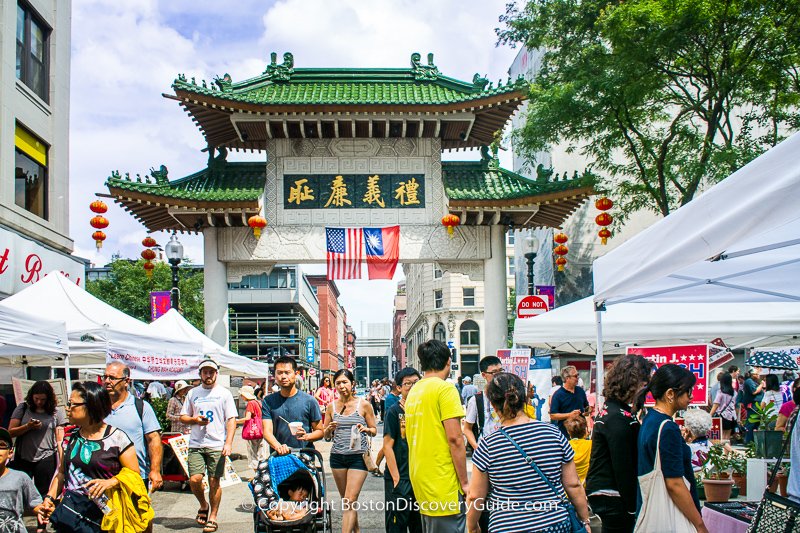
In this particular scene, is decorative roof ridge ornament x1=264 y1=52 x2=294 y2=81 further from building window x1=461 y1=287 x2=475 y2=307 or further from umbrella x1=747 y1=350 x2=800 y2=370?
building window x1=461 y1=287 x2=475 y2=307

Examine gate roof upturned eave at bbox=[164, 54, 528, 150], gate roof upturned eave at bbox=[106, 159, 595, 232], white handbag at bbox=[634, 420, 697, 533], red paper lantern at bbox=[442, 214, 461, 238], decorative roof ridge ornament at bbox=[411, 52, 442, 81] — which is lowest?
white handbag at bbox=[634, 420, 697, 533]

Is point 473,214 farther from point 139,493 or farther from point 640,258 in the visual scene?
point 139,493

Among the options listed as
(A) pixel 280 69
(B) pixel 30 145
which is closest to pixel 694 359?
(A) pixel 280 69

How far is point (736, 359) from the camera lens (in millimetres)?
28484

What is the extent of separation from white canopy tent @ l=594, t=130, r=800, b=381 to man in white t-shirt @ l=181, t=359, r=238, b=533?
15.4 feet

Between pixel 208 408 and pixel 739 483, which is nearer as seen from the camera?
pixel 739 483

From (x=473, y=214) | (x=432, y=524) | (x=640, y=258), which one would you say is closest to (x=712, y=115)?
(x=473, y=214)

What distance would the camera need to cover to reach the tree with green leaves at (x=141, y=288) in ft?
154

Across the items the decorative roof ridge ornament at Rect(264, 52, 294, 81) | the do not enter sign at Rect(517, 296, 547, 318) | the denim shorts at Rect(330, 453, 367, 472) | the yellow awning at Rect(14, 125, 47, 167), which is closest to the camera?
the denim shorts at Rect(330, 453, 367, 472)

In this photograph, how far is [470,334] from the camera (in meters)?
61.2

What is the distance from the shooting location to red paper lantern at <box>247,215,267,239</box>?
19.0 m

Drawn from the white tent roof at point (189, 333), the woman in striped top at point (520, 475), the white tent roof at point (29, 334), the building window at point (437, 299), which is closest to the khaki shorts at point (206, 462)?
A: the white tent roof at point (29, 334)

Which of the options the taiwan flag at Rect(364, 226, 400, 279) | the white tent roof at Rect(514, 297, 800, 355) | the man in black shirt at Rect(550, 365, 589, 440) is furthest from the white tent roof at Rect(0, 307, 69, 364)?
the taiwan flag at Rect(364, 226, 400, 279)

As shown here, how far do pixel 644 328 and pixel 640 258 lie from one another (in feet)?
18.5
